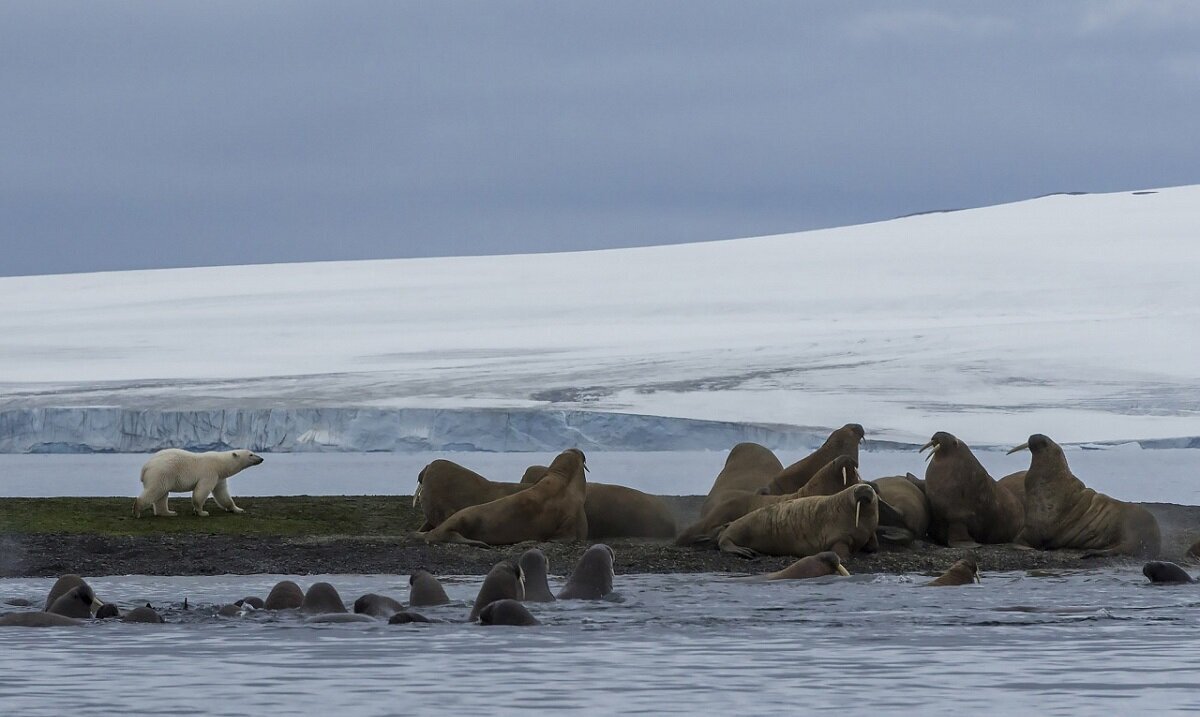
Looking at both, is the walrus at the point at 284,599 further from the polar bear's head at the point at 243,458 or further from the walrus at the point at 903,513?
the polar bear's head at the point at 243,458

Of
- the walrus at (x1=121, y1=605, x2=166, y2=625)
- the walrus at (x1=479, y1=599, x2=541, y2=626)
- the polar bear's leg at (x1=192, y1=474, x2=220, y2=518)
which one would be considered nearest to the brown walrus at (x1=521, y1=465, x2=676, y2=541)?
the polar bear's leg at (x1=192, y1=474, x2=220, y2=518)

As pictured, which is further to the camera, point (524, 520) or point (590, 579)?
point (524, 520)

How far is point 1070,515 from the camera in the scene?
1495 cm

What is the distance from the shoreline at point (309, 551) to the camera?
13156mm

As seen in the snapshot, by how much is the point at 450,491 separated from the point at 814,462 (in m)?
3.18

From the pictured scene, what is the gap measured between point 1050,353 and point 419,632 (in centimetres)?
3367

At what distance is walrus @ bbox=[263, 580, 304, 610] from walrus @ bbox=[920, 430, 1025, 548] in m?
6.69

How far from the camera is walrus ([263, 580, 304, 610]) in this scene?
10.1 meters

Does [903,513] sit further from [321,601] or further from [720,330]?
[720,330]

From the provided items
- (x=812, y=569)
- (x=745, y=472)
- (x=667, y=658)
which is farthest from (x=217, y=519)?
(x=667, y=658)

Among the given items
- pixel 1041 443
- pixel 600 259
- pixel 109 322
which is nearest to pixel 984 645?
pixel 1041 443

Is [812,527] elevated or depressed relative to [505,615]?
elevated

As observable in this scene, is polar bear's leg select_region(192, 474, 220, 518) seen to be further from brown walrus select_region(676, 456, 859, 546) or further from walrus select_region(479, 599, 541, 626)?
walrus select_region(479, 599, 541, 626)

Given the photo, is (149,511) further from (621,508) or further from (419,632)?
(419,632)
